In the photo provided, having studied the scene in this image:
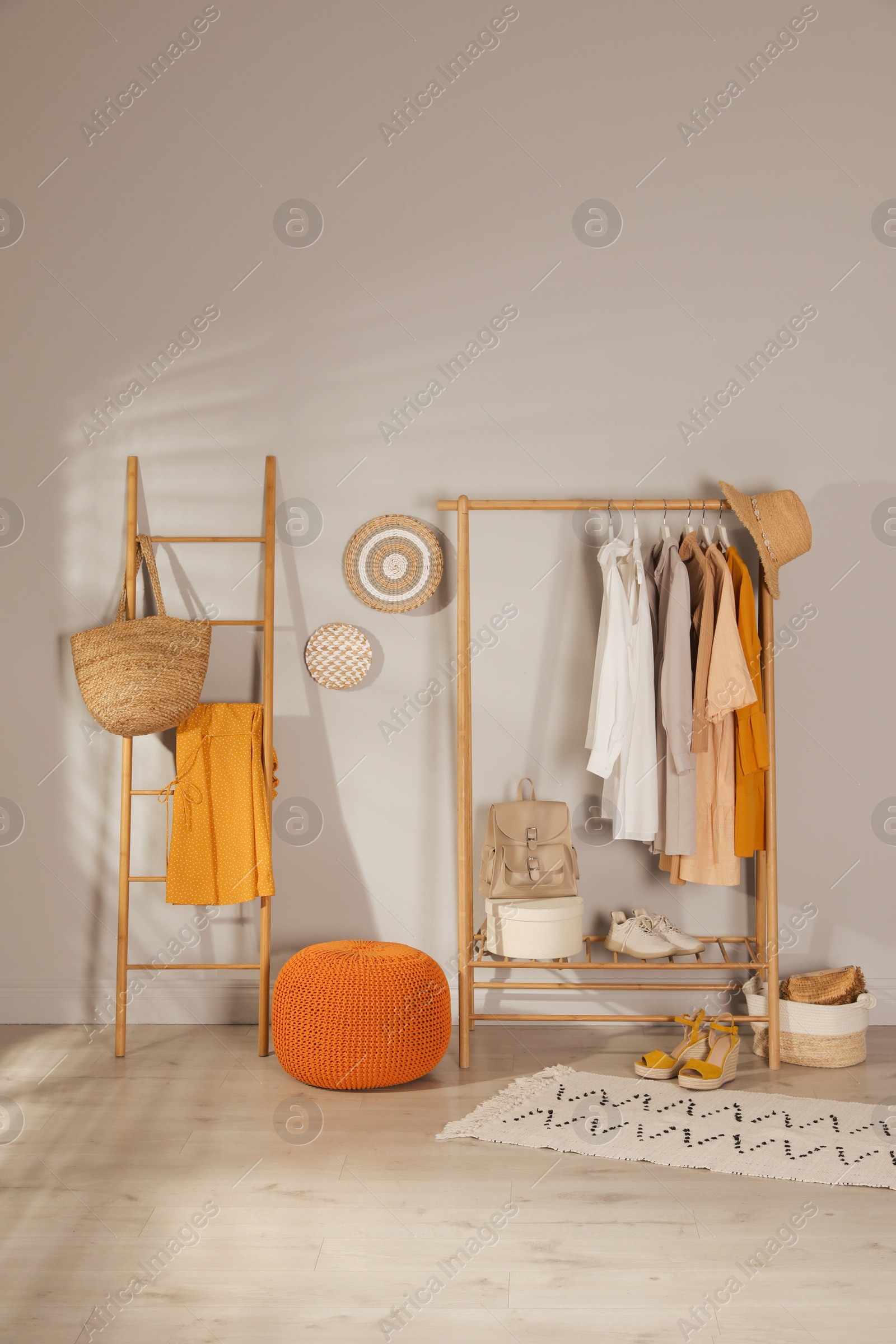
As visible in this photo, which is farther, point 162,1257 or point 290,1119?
point 290,1119

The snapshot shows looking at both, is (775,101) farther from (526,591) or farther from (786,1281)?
(786,1281)

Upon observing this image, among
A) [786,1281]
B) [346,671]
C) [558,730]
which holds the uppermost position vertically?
[346,671]

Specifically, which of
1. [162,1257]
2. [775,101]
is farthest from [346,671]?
[775,101]

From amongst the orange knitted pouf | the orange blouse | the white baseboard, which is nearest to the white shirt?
the orange blouse

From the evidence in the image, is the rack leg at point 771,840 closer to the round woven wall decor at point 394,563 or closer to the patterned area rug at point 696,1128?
the patterned area rug at point 696,1128

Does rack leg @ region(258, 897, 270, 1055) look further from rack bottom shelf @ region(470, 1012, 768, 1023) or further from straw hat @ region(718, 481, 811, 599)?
straw hat @ region(718, 481, 811, 599)

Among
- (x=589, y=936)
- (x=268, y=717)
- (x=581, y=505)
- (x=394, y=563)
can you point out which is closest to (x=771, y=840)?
(x=589, y=936)

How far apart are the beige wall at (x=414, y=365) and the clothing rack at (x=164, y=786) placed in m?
0.09

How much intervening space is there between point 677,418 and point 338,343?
1243mm

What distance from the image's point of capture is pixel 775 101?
346 cm

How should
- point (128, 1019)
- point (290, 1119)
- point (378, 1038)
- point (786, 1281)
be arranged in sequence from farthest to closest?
point (128, 1019) < point (378, 1038) < point (290, 1119) < point (786, 1281)

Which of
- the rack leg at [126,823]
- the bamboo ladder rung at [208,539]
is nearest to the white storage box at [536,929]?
the rack leg at [126,823]

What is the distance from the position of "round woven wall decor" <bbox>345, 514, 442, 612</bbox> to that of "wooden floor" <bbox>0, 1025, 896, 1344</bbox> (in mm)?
1591

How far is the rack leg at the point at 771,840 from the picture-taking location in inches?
121
